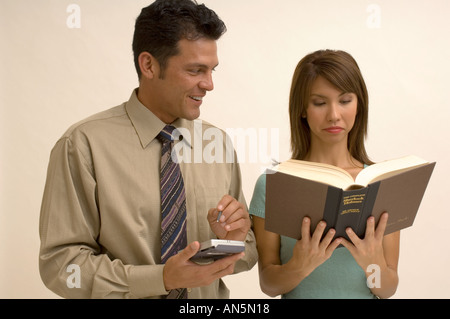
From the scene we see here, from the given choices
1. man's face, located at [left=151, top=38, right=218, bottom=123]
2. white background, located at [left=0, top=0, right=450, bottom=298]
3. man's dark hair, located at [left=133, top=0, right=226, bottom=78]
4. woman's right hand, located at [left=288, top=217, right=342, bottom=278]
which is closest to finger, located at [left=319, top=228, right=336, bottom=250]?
woman's right hand, located at [left=288, top=217, right=342, bottom=278]

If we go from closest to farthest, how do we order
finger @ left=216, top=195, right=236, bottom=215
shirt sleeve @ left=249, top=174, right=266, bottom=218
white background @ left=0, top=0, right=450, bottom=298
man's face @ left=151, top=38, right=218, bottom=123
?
finger @ left=216, top=195, right=236, bottom=215 < man's face @ left=151, top=38, right=218, bottom=123 < shirt sleeve @ left=249, top=174, right=266, bottom=218 < white background @ left=0, top=0, right=450, bottom=298

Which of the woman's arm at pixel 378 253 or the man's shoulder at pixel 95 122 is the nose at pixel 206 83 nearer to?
the man's shoulder at pixel 95 122

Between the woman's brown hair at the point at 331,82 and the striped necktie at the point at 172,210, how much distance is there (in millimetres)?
516

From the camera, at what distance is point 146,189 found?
202 centimetres

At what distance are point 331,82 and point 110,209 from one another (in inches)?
36.1

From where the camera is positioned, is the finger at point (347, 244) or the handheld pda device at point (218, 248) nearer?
the handheld pda device at point (218, 248)

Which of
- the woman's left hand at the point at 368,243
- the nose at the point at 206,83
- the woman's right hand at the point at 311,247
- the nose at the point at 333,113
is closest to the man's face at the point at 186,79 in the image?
the nose at the point at 206,83

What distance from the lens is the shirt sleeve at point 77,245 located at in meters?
1.88

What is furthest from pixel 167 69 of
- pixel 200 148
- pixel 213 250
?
pixel 213 250

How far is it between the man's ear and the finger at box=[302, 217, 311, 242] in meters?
0.76

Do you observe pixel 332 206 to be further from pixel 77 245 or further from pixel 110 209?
pixel 77 245

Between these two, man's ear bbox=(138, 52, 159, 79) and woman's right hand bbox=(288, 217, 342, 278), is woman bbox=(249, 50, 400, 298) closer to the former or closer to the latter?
woman's right hand bbox=(288, 217, 342, 278)

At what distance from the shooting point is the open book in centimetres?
177

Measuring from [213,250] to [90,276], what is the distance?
1.45ft
